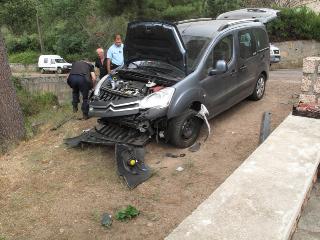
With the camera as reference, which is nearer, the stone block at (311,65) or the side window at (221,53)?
the stone block at (311,65)

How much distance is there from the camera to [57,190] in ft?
19.4

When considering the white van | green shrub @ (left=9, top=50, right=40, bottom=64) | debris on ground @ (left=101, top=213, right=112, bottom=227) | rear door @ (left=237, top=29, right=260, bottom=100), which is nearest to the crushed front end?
debris on ground @ (left=101, top=213, right=112, bottom=227)

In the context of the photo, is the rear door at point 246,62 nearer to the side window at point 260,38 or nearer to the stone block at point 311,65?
the side window at point 260,38

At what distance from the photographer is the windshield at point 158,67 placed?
6920mm

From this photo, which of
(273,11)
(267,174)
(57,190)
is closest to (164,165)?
(57,190)

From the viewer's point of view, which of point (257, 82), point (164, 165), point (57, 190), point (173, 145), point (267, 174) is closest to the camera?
point (267, 174)

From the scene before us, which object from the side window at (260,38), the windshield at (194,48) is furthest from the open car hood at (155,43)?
the side window at (260,38)

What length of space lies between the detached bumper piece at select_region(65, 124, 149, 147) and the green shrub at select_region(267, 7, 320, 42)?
14.4 meters

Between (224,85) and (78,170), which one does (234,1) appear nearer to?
(224,85)

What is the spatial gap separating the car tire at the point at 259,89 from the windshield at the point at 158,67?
2.85m

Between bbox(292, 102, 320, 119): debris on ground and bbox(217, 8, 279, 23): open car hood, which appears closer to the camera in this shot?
bbox(292, 102, 320, 119): debris on ground

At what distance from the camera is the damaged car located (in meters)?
6.49

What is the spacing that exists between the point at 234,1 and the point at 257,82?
14870 millimetres

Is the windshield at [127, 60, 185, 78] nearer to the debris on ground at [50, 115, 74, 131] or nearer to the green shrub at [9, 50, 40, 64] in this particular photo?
the debris on ground at [50, 115, 74, 131]
